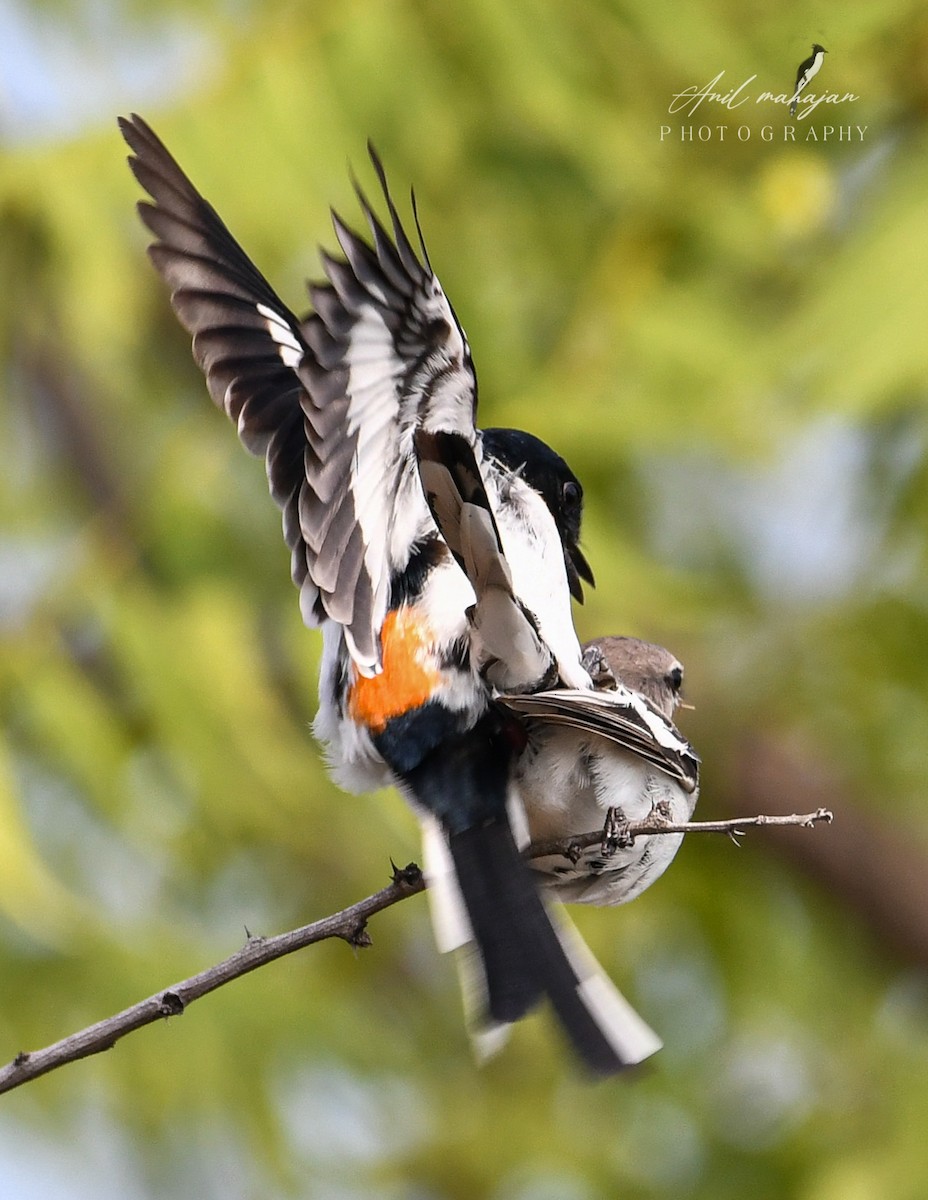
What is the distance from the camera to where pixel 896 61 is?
4117 millimetres

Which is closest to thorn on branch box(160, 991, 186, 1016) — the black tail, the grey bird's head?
the black tail

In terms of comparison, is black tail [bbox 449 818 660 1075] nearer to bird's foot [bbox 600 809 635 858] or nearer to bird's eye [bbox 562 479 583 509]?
bird's foot [bbox 600 809 635 858]

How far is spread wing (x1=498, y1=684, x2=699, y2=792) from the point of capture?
87.0 inches

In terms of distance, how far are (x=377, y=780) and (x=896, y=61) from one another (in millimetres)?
2511

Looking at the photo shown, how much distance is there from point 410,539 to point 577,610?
1225mm

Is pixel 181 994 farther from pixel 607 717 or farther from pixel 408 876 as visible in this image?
pixel 607 717

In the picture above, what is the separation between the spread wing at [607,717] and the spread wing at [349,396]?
310 millimetres

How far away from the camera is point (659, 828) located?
2156mm

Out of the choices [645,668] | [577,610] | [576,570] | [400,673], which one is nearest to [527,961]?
[400,673]

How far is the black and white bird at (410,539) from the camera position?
2.25 m

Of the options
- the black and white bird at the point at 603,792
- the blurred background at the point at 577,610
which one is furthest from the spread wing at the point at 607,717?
the blurred background at the point at 577,610

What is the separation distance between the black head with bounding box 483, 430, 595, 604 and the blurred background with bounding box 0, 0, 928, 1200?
552 millimetres

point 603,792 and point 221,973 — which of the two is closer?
point 221,973

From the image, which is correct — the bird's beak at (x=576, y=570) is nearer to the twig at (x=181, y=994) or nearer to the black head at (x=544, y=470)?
the black head at (x=544, y=470)
